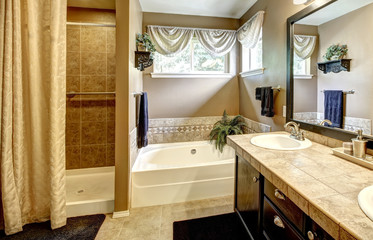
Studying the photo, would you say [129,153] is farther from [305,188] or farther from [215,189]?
[305,188]

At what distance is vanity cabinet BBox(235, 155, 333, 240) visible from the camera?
78 cm

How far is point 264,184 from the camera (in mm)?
1118

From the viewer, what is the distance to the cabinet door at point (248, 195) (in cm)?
121

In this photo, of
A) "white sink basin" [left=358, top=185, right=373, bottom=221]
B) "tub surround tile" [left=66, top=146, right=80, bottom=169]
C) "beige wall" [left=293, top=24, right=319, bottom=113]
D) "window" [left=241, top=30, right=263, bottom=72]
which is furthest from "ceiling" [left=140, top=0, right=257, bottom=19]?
"white sink basin" [left=358, top=185, right=373, bottom=221]

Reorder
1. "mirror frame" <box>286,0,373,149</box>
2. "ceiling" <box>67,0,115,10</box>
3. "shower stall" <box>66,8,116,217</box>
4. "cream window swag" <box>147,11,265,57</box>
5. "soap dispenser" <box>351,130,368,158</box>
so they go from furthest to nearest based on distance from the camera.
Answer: "cream window swag" <box>147,11,265,57</box> < "shower stall" <box>66,8,116,217</box> < "ceiling" <box>67,0,115,10</box> < "mirror frame" <box>286,0,373,149</box> < "soap dispenser" <box>351,130,368,158</box>

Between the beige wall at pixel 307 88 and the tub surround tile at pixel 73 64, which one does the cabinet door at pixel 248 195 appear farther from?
the tub surround tile at pixel 73 64

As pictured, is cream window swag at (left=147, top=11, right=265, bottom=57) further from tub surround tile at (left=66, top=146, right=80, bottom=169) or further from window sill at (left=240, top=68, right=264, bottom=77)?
tub surround tile at (left=66, top=146, right=80, bottom=169)

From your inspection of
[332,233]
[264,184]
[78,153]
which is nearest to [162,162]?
[78,153]

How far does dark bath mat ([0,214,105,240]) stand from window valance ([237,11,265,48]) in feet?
9.60

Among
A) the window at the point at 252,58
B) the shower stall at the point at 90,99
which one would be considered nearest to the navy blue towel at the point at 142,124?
the shower stall at the point at 90,99

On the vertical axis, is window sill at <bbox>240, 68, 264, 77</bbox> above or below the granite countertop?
above

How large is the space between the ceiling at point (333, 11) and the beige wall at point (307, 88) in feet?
0.18

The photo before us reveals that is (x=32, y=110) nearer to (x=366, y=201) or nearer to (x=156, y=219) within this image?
(x=156, y=219)

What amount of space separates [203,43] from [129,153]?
2.08 meters
